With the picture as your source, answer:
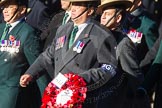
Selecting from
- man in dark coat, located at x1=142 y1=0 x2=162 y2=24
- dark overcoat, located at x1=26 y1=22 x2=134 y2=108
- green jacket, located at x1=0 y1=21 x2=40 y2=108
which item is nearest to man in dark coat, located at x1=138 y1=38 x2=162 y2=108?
dark overcoat, located at x1=26 y1=22 x2=134 y2=108

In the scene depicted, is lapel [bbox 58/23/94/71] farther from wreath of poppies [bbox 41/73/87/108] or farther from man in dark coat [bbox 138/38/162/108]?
man in dark coat [bbox 138/38/162/108]

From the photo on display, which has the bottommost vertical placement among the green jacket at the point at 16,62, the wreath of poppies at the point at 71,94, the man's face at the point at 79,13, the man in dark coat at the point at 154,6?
the man in dark coat at the point at 154,6

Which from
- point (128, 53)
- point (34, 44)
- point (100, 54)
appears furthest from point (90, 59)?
point (34, 44)

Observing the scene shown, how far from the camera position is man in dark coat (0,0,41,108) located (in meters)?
8.87

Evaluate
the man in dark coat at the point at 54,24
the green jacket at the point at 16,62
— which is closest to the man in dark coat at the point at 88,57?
the green jacket at the point at 16,62

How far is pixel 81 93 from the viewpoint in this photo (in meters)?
6.89

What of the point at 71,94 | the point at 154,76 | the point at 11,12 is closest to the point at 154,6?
the point at 11,12

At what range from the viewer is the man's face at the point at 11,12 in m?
8.95

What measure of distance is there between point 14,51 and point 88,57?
1729 mm

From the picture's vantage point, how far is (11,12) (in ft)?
29.4

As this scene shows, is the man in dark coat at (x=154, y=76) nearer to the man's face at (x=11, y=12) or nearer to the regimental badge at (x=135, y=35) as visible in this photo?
the regimental badge at (x=135, y=35)

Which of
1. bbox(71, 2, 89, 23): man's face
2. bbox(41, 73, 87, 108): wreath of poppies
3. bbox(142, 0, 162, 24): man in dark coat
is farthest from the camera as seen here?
bbox(142, 0, 162, 24): man in dark coat

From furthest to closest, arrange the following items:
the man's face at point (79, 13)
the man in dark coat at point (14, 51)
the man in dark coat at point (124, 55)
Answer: the man in dark coat at point (14, 51), the man in dark coat at point (124, 55), the man's face at point (79, 13)

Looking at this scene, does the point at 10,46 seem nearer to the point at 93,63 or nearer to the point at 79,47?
the point at 79,47
